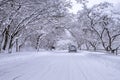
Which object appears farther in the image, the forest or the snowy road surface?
the forest

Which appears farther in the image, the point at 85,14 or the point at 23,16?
the point at 85,14

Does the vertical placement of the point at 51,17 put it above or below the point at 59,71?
above

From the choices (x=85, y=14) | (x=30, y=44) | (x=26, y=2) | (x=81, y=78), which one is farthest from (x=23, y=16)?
(x=30, y=44)

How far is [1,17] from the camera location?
18.2m

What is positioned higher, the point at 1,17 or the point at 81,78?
the point at 1,17

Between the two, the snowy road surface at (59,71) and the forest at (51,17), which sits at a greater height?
the forest at (51,17)

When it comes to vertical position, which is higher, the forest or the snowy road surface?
the forest

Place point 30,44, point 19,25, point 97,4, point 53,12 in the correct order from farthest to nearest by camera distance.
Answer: point 30,44 < point 97,4 < point 19,25 < point 53,12

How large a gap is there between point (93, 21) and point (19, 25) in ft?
37.5

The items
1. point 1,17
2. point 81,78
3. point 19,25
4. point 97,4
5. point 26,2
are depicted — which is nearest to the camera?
point 81,78

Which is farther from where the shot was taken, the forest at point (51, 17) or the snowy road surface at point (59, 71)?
the forest at point (51, 17)

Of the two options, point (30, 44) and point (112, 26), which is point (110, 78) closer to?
point (112, 26)

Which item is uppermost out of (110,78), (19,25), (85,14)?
(85,14)

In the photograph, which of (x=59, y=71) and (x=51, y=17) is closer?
(x=59, y=71)
